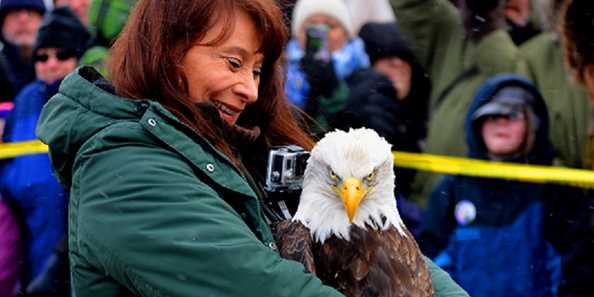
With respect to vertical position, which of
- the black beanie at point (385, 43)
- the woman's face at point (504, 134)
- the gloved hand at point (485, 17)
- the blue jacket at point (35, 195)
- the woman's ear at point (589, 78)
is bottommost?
the blue jacket at point (35, 195)

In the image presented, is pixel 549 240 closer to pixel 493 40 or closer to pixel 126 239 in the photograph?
pixel 493 40

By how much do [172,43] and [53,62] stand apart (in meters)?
3.46

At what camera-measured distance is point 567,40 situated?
5.02 metres

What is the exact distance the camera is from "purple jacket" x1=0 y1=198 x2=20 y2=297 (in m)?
5.67

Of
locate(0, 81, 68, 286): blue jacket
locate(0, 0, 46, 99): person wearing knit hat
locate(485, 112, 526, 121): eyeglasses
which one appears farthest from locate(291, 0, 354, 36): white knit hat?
locate(0, 0, 46, 99): person wearing knit hat

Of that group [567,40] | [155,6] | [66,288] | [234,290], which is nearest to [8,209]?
[66,288]

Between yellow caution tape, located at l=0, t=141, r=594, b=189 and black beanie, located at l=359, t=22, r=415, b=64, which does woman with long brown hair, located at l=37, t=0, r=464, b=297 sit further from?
black beanie, located at l=359, t=22, r=415, b=64

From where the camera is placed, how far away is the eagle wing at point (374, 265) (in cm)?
260

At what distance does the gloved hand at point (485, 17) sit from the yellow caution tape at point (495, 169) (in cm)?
60

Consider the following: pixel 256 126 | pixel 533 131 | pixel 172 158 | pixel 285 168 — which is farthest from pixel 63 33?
pixel 172 158

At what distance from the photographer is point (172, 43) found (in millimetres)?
2555

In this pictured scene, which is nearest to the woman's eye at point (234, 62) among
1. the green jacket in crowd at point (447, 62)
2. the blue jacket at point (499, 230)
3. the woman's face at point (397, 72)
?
the blue jacket at point (499, 230)

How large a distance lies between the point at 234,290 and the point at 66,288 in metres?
3.63

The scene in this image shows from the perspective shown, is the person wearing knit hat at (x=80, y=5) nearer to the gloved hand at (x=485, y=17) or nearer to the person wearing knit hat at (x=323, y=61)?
the person wearing knit hat at (x=323, y=61)
